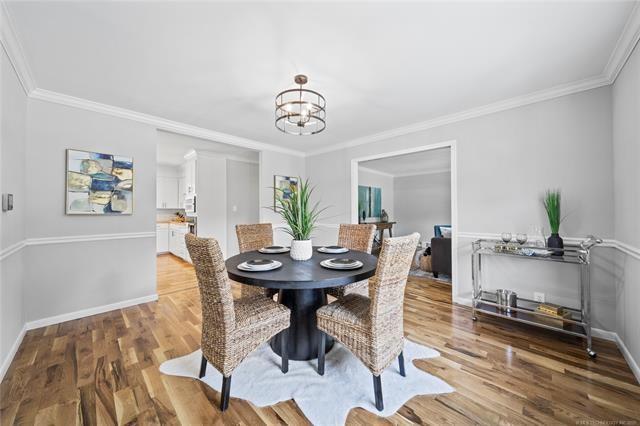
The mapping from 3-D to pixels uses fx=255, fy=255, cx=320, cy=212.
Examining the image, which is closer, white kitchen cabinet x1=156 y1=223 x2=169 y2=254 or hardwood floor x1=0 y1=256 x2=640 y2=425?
hardwood floor x1=0 y1=256 x2=640 y2=425

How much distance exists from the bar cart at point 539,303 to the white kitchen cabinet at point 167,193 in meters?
7.13

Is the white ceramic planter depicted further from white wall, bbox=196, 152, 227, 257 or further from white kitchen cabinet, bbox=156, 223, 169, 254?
white kitchen cabinet, bbox=156, 223, 169, 254

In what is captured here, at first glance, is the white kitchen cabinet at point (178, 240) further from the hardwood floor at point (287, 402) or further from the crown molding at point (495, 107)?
the crown molding at point (495, 107)

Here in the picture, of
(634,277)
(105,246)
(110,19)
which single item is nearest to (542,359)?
(634,277)

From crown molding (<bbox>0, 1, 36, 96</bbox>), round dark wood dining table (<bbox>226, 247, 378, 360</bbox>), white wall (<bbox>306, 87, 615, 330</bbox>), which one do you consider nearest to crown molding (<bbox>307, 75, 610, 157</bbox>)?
white wall (<bbox>306, 87, 615, 330</bbox>)

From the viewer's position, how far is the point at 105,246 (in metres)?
2.97

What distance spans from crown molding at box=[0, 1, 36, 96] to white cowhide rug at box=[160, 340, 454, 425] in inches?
100

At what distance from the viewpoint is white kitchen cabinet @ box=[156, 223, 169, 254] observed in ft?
21.7

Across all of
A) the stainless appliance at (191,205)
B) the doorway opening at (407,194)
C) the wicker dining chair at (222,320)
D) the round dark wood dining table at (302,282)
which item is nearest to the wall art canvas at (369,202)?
the doorway opening at (407,194)

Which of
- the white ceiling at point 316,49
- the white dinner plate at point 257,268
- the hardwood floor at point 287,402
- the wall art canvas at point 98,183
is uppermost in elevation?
the white ceiling at point 316,49

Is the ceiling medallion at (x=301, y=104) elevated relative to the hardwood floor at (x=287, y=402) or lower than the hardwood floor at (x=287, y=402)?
elevated

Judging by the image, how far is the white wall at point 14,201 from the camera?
6.15 feet

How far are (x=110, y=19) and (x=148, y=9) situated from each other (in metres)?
0.31

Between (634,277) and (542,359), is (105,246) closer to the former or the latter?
(542,359)
